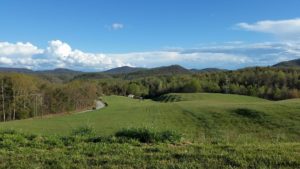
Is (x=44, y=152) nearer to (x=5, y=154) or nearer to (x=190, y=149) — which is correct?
(x=5, y=154)

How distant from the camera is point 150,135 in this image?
9.38m

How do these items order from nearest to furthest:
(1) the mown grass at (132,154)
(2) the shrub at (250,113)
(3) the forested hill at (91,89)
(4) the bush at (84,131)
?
(1) the mown grass at (132,154) < (4) the bush at (84,131) < (2) the shrub at (250,113) < (3) the forested hill at (91,89)

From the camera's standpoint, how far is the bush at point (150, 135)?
30.3 ft

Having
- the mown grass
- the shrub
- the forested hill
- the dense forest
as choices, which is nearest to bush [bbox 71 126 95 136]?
the mown grass

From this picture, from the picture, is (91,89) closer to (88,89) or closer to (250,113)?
(88,89)

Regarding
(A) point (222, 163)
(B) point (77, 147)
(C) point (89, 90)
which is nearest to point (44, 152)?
(B) point (77, 147)

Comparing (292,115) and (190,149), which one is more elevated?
(190,149)

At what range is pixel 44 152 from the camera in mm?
8203

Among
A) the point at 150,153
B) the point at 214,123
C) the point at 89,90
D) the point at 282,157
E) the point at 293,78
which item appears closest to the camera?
the point at 282,157

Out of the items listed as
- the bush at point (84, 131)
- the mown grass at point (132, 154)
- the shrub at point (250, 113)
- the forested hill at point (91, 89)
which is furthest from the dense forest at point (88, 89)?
the mown grass at point (132, 154)

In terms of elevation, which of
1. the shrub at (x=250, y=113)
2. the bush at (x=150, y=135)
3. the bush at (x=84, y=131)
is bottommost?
the shrub at (x=250, y=113)

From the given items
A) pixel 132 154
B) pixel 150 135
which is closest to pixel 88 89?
pixel 150 135

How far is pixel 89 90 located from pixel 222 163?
114 meters

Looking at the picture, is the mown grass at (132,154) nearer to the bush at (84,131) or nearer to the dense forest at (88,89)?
the bush at (84,131)
